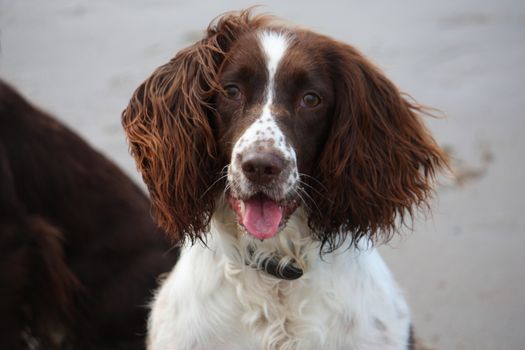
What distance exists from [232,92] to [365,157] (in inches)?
20.0

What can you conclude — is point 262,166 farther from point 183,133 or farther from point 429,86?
point 429,86

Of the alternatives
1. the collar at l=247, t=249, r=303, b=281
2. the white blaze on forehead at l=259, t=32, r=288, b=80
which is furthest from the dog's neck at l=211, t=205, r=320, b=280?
the white blaze on forehead at l=259, t=32, r=288, b=80

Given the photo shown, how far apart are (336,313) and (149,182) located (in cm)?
80

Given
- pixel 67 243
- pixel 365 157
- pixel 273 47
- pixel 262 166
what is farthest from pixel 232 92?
pixel 67 243

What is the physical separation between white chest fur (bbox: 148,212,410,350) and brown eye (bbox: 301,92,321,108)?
1.80 ft

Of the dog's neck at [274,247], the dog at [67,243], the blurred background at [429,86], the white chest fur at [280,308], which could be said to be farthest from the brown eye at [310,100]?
the blurred background at [429,86]

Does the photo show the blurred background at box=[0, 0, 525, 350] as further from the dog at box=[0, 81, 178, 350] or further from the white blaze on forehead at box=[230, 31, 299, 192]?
the white blaze on forehead at box=[230, 31, 299, 192]

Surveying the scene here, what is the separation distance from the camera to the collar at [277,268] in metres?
3.18

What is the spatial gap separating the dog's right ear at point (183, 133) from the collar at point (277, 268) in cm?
24

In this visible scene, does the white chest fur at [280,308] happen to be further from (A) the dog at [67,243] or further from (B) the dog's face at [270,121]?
(A) the dog at [67,243]

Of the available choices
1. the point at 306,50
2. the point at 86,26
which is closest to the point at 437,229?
the point at 306,50

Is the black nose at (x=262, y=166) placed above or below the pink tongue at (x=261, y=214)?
above

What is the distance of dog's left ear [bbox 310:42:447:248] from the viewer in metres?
3.09

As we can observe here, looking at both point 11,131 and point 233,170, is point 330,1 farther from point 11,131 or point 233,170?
point 233,170
